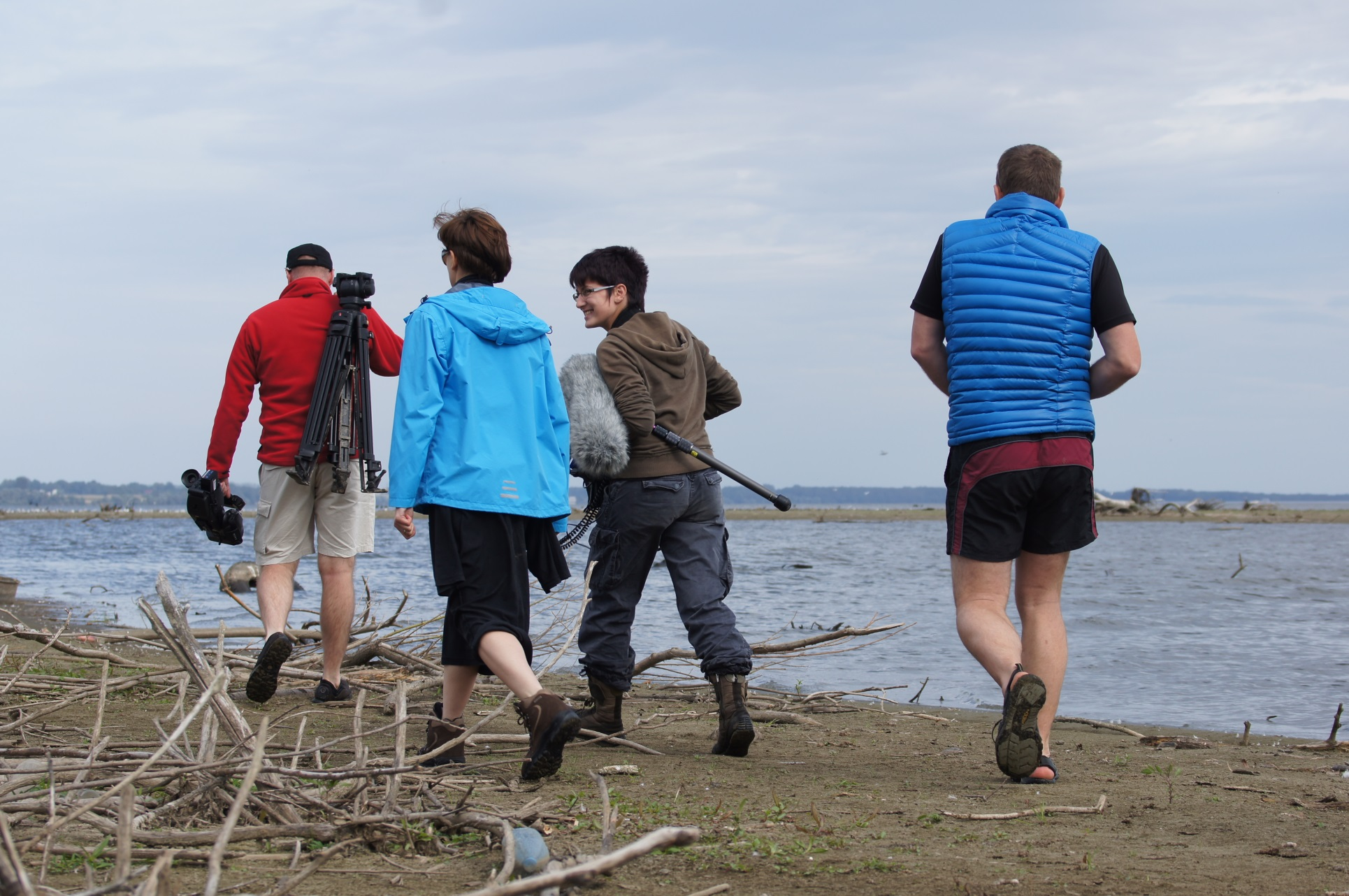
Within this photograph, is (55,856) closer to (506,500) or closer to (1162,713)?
(506,500)

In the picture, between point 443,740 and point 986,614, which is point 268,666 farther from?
point 986,614

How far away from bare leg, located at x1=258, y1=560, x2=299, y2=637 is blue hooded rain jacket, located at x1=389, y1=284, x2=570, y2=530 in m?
1.58

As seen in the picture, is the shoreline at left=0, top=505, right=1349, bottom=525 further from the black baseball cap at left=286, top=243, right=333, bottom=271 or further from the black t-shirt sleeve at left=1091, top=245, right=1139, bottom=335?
the black t-shirt sleeve at left=1091, top=245, right=1139, bottom=335

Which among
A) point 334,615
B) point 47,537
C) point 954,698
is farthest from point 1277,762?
point 47,537

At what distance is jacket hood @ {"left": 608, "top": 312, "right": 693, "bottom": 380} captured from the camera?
14.3ft

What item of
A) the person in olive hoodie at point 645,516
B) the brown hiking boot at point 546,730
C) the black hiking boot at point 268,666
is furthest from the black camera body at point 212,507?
the brown hiking boot at point 546,730

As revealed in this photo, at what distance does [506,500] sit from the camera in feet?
11.5

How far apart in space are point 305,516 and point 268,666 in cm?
70

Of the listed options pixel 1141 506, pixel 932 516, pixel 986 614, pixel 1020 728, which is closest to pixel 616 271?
pixel 986 614

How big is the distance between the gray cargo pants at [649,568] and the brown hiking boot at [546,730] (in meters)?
1.01

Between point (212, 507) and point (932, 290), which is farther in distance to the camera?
point (212, 507)

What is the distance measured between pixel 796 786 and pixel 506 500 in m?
1.31

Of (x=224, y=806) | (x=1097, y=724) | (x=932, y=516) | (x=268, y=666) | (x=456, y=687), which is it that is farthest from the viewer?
(x=932, y=516)

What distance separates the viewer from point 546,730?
10.4ft
